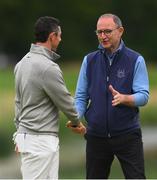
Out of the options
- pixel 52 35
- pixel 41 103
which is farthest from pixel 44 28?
pixel 41 103

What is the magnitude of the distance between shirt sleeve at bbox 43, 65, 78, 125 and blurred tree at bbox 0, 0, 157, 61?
134 ft

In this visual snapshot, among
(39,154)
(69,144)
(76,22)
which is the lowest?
(76,22)

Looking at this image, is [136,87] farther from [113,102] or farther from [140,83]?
[113,102]

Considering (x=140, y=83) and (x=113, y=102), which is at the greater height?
(x=140, y=83)

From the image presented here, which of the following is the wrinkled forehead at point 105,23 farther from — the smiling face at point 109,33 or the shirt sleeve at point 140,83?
the shirt sleeve at point 140,83

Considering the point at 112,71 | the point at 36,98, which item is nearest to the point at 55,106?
the point at 36,98

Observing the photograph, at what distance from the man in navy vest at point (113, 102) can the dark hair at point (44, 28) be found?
0.55 m

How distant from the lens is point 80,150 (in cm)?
1498

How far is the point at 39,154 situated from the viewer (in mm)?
6570

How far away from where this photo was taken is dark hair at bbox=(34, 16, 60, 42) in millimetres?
6605

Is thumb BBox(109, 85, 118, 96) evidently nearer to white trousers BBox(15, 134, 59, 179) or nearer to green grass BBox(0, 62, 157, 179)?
white trousers BBox(15, 134, 59, 179)

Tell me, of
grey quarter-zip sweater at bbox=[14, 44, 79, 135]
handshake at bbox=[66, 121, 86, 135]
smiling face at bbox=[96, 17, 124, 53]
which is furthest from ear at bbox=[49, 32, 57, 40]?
handshake at bbox=[66, 121, 86, 135]

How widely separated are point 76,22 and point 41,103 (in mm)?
46187

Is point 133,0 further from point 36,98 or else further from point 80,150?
point 36,98
